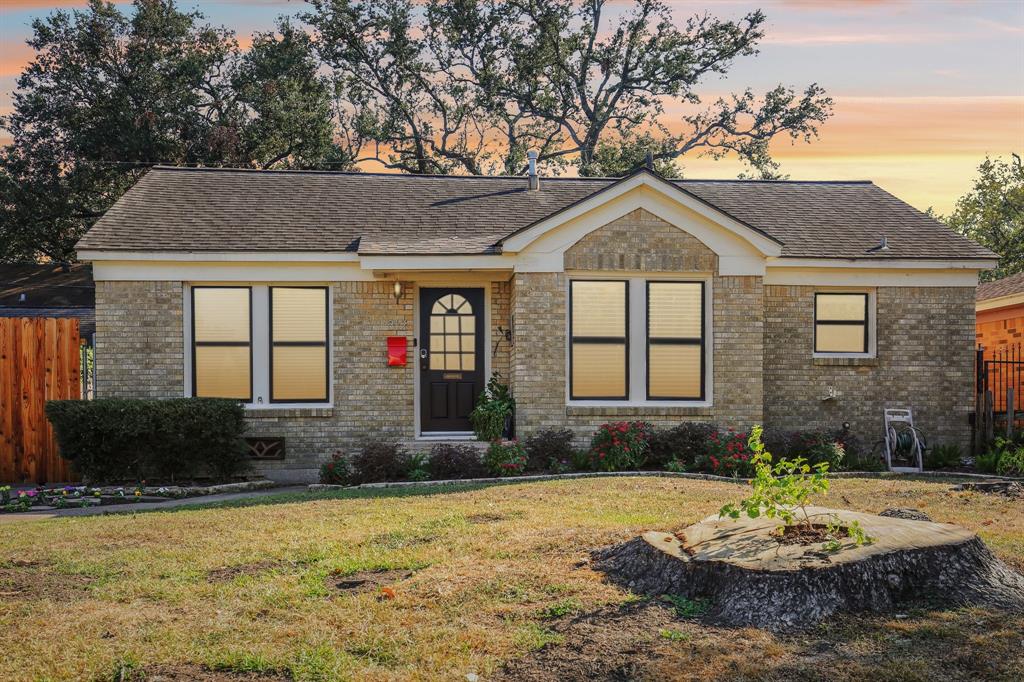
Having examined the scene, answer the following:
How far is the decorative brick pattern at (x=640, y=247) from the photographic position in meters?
14.0

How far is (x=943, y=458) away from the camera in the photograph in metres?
14.8

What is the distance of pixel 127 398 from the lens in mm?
13945

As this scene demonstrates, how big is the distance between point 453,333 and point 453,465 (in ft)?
9.56

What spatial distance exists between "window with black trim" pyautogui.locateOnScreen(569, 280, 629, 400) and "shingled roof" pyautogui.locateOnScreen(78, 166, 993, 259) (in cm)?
152

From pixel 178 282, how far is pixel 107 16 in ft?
68.2

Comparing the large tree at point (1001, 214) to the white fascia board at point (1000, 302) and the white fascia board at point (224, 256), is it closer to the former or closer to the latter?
the white fascia board at point (1000, 302)

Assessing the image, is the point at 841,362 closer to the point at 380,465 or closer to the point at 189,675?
the point at 380,465

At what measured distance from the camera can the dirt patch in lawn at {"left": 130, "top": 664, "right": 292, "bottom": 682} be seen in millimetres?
4887

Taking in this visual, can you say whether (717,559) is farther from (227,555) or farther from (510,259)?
(510,259)

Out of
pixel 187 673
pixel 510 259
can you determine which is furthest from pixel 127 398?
pixel 187 673

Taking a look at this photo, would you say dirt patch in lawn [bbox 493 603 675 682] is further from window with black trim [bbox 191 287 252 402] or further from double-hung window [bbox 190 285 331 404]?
window with black trim [bbox 191 287 252 402]

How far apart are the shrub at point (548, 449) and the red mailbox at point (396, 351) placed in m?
2.48

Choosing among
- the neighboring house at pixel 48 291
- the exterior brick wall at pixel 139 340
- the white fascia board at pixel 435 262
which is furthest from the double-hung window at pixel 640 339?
the neighboring house at pixel 48 291

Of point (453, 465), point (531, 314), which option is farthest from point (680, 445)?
point (453, 465)
